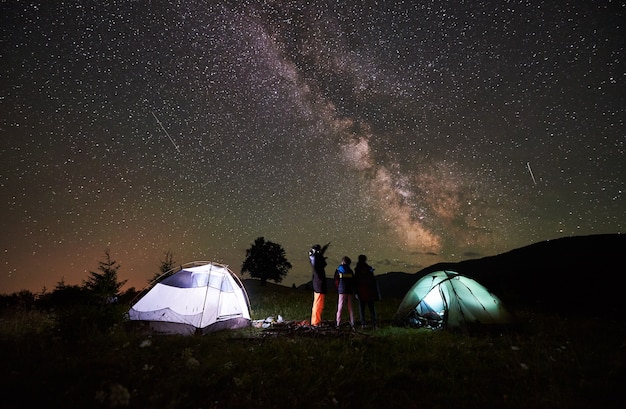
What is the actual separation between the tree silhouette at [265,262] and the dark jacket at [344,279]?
50.0 metres

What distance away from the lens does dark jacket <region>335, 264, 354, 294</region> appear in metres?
11.3

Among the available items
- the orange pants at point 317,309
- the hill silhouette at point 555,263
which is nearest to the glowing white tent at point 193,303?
the orange pants at point 317,309

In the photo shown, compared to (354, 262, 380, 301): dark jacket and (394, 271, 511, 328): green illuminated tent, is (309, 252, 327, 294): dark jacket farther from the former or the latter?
(394, 271, 511, 328): green illuminated tent

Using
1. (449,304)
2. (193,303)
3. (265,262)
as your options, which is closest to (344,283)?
(449,304)

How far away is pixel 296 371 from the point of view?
5793 mm

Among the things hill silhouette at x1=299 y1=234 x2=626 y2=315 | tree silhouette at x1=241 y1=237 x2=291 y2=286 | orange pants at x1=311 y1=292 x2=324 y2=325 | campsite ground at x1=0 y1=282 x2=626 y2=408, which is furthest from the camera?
tree silhouette at x1=241 y1=237 x2=291 y2=286

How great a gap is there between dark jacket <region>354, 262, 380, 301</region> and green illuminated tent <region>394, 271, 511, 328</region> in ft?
5.47

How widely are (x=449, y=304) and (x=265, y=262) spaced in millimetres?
52541

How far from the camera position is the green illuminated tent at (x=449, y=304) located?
10180mm

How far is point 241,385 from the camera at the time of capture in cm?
504

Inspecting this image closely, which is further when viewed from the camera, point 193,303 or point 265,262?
point 265,262

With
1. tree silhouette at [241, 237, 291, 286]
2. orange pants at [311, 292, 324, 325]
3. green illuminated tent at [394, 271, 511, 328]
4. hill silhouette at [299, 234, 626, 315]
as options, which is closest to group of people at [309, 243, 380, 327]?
orange pants at [311, 292, 324, 325]

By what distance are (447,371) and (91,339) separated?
7397 millimetres

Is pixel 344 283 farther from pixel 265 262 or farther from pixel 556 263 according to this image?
pixel 556 263
